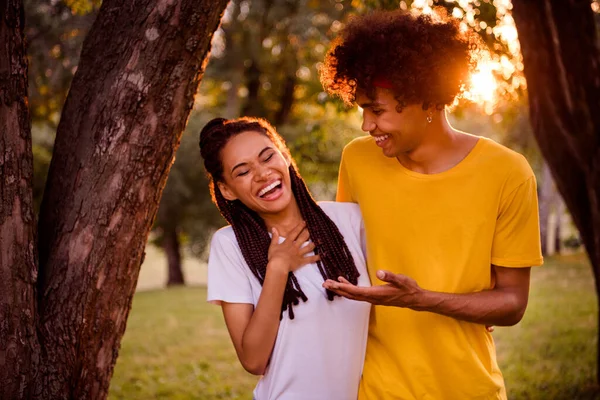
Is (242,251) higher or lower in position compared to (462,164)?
lower

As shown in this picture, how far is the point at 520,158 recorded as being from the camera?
2.55m

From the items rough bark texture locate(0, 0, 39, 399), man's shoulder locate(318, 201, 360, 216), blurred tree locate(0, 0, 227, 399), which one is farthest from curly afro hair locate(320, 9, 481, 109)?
rough bark texture locate(0, 0, 39, 399)

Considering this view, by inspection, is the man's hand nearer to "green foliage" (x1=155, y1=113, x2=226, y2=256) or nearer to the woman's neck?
the woman's neck

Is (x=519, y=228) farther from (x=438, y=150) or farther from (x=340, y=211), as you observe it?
(x=340, y=211)

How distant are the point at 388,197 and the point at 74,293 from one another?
133 cm

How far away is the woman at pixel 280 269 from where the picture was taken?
8.12 feet

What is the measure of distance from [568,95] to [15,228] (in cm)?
415

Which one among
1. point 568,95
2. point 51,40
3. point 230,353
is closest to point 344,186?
point 568,95

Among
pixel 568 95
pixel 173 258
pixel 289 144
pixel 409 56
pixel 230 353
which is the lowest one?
pixel 230 353

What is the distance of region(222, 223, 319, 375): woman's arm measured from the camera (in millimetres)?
2404

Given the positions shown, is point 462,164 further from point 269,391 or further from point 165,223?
A: point 165,223

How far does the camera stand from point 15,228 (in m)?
2.48

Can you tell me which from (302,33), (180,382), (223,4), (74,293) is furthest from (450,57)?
(302,33)

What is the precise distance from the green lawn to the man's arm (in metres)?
4.62
